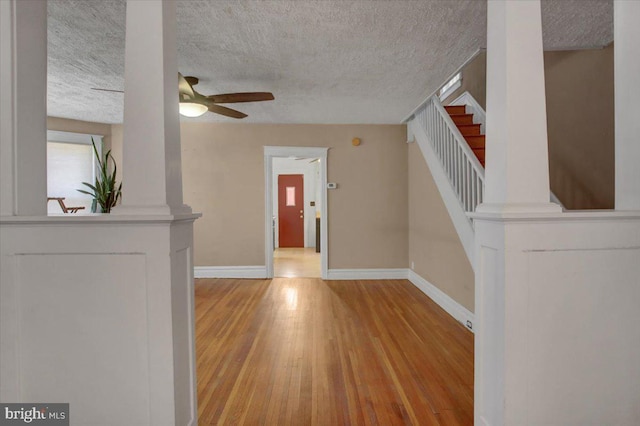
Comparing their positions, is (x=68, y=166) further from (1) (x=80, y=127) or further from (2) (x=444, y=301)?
(2) (x=444, y=301)

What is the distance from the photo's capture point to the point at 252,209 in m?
5.25

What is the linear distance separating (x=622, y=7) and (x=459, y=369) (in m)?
2.36

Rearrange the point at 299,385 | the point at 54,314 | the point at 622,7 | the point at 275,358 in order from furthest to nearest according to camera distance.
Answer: the point at 275,358 → the point at 299,385 → the point at 622,7 → the point at 54,314

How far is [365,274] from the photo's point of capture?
5.22 m

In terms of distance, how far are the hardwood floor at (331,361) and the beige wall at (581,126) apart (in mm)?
2013

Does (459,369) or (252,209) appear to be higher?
(252,209)

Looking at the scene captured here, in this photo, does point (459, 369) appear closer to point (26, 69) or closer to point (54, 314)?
point (54, 314)

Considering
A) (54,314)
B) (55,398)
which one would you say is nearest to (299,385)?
(55,398)

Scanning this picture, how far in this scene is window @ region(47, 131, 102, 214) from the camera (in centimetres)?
475

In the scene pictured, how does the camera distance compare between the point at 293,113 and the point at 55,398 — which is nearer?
the point at 55,398

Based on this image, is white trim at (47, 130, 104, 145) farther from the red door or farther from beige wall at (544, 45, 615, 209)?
beige wall at (544, 45, 615, 209)

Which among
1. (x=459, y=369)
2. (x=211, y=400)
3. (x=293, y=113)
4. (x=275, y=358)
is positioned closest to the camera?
(x=211, y=400)

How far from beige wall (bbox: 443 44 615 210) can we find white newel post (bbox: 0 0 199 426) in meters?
3.96

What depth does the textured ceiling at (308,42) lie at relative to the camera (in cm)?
209
